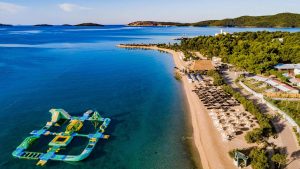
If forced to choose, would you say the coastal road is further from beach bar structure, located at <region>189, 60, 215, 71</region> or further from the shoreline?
beach bar structure, located at <region>189, 60, 215, 71</region>

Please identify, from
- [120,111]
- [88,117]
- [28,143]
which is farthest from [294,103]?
[28,143]

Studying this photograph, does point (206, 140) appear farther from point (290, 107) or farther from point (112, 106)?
point (112, 106)

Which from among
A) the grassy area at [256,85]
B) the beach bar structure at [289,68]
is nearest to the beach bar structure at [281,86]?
the grassy area at [256,85]

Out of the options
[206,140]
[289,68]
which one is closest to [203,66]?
[289,68]

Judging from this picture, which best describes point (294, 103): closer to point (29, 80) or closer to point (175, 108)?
point (175, 108)

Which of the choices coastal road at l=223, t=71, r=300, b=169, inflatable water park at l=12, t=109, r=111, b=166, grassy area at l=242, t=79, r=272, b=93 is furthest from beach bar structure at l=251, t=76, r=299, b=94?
inflatable water park at l=12, t=109, r=111, b=166

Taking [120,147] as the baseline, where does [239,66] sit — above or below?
above

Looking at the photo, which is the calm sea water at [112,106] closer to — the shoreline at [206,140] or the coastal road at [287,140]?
the shoreline at [206,140]
